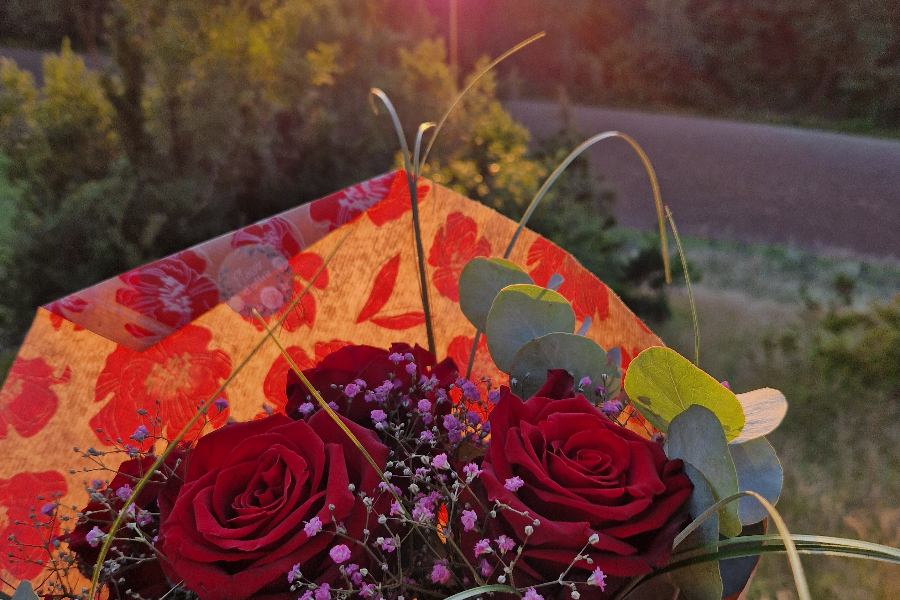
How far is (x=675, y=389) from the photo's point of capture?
363 millimetres

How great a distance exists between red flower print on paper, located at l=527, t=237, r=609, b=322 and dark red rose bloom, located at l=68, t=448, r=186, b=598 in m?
0.33

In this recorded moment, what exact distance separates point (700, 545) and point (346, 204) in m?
0.43

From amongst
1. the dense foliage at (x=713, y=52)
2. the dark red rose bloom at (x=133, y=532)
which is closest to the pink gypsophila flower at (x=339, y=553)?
the dark red rose bloom at (x=133, y=532)

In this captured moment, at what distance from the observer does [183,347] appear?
1.72 ft

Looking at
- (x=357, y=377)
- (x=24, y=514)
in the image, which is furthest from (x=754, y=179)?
(x=24, y=514)

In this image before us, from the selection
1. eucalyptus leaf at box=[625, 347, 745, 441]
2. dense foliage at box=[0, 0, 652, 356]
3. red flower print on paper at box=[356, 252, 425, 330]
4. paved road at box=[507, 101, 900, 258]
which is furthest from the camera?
paved road at box=[507, 101, 900, 258]

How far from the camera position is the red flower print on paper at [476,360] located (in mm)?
545

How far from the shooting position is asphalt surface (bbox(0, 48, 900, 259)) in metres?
3.19

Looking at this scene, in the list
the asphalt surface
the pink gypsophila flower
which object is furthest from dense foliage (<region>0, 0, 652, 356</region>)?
the pink gypsophila flower

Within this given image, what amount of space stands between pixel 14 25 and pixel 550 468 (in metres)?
4.99

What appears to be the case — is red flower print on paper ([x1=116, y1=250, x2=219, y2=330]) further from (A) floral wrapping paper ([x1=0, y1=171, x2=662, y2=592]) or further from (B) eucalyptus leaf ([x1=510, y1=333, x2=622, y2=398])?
(B) eucalyptus leaf ([x1=510, y1=333, x2=622, y2=398])

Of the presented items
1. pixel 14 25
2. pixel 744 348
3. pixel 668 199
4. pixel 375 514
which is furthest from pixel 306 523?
pixel 14 25

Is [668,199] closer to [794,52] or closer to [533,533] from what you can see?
[794,52]

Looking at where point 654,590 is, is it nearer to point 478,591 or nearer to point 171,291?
point 478,591
